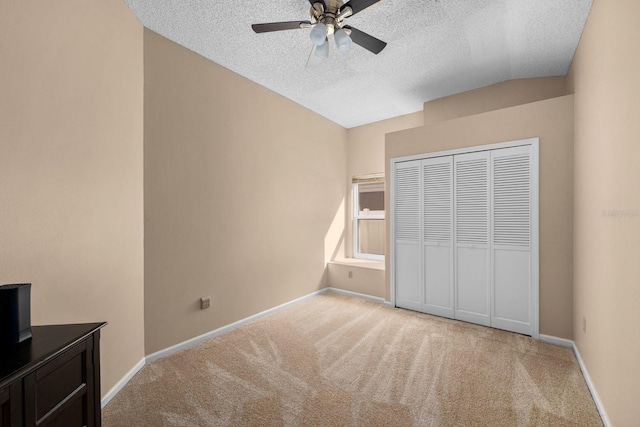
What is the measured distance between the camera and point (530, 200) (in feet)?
9.61

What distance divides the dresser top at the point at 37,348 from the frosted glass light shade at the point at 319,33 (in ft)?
6.98

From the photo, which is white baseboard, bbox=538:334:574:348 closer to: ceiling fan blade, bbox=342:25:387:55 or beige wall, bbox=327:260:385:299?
beige wall, bbox=327:260:385:299

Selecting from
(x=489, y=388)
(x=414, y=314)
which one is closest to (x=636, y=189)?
(x=489, y=388)

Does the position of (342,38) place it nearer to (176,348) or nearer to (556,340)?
(176,348)

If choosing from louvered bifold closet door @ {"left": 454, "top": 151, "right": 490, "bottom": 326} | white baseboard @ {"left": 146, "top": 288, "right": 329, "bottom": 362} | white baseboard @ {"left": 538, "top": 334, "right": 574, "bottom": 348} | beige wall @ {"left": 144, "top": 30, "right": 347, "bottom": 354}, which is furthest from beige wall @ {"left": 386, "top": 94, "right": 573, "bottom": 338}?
→ white baseboard @ {"left": 146, "top": 288, "right": 329, "bottom": 362}

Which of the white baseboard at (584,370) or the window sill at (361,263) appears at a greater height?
the window sill at (361,263)

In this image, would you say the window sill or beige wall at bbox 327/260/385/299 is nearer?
beige wall at bbox 327/260/385/299

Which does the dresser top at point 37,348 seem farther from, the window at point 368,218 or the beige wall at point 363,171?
the window at point 368,218

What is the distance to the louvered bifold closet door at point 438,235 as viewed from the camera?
137 inches

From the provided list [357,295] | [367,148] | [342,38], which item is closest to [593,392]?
[357,295]

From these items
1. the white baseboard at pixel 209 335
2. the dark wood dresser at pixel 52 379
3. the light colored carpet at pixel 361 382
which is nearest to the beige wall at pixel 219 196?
the white baseboard at pixel 209 335

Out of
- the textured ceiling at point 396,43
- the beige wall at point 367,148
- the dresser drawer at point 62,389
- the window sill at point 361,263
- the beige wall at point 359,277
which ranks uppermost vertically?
the textured ceiling at point 396,43

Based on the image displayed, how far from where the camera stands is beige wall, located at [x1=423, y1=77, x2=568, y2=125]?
132 inches

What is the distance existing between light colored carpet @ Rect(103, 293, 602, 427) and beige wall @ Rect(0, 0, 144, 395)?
21.8 inches
